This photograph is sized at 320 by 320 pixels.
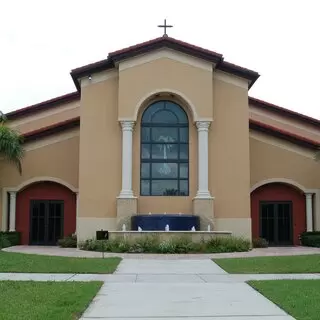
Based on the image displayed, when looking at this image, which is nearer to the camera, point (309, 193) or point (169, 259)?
point (169, 259)

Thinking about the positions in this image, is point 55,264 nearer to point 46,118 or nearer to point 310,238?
point 310,238

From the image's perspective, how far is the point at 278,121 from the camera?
36.0 meters

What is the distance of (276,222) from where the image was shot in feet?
94.0

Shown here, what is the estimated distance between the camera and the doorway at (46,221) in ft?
93.2

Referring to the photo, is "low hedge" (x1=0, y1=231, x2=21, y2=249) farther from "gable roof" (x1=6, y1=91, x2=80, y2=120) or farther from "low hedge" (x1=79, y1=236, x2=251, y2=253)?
"gable roof" (x1=6, y1=91, x2=80, y2=120)

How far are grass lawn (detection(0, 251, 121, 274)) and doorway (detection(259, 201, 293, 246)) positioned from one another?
11.8m

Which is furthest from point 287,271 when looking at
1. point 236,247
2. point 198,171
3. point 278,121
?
point 278,121

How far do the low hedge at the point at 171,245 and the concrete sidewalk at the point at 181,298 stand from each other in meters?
6.00

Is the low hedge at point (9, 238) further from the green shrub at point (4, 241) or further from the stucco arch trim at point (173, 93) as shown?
the stucco arch trim at point (173, 93)

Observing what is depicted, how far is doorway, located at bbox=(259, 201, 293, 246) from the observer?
2831 centimetres

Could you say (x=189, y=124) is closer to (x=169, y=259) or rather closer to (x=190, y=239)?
(x=190, y=239)

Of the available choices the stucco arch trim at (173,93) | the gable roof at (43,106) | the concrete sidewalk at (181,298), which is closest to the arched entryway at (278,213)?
the stucco arch trim at (173,93)

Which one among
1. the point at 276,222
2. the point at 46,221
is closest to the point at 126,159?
the point at 46,221

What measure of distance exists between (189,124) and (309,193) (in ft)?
24.3
